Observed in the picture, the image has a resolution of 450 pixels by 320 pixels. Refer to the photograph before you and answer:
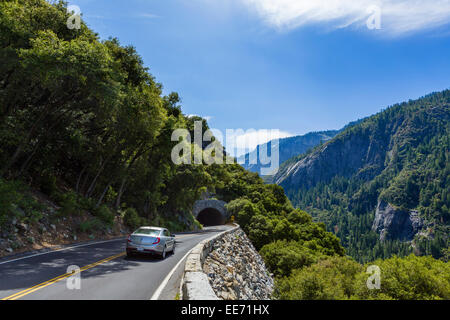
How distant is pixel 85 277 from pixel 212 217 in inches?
2299

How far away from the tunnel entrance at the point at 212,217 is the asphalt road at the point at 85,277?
48.0m

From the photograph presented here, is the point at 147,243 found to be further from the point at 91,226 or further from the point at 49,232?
the point at 91,226

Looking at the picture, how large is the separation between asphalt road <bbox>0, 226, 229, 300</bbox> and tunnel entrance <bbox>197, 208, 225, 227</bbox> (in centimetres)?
4796

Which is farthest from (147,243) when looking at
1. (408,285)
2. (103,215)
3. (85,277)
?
(408,285)

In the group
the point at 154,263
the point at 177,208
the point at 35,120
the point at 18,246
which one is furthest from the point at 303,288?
the point at 177,208

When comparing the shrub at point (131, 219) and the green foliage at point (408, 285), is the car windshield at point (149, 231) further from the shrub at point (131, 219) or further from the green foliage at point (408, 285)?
the shrub at point (131, 219)

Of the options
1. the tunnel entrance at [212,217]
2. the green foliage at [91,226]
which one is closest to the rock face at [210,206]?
the tunnel entrance at [212,217]

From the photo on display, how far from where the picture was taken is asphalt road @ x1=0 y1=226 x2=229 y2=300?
7.21m

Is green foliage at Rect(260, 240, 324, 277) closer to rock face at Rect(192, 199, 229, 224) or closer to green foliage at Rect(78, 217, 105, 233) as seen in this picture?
green foliage at Rect(78, 217, 105, 233)

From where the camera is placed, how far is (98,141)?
77.3ft

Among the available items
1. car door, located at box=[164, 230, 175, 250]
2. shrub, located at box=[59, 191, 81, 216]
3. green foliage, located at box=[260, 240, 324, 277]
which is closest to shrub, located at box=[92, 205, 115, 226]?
shrub, located at box=[59, 191, 81, 216]

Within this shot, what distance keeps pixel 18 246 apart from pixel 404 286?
63.4 ft

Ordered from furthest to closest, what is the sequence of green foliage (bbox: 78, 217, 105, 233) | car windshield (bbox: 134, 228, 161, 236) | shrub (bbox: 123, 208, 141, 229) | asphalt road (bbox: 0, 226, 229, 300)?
shrub (bbox: 123, 208, 141, 229) → green foliage (bbox: 78, 217, 105, 233) → car windshield (bbox: 134, 228, 161, 236) → asphalt road (bbox: 0, 226, 229, 300)

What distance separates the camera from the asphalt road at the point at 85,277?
7215mm
